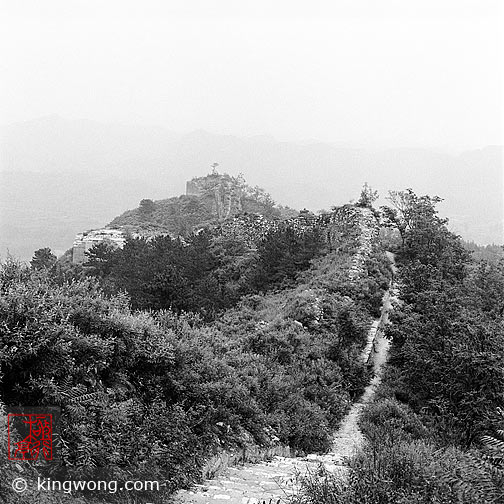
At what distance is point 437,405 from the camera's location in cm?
1116

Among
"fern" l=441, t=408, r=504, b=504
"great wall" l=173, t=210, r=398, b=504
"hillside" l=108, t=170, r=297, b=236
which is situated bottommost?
"great wall" l=173, t=210, r=398, b=504

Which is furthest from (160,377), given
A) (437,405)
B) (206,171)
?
(206,171)

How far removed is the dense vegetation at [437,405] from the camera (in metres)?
4.96

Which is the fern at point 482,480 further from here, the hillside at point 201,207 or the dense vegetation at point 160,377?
the hillside at point 201,207

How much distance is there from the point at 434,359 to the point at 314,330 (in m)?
4.26

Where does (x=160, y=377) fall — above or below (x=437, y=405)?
above

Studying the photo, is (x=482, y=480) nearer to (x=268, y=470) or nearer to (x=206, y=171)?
(x=268, y=470)

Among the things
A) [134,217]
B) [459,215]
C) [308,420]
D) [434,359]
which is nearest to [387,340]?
[434,359]

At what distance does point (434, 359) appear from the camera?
40.6ft

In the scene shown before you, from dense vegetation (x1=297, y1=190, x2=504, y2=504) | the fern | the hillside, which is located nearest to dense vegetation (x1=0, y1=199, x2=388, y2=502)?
dense vegetation (x1=297, y1=190, x2=504, y2=504)

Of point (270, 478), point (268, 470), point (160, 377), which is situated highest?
point (160, 377)

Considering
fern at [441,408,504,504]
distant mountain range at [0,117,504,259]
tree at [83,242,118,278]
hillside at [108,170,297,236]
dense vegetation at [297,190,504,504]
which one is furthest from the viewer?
distant mountain range at [0,117,504,259]

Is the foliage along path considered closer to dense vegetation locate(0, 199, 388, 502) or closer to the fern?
dense vegetation locate(0, 199, 388, 502)

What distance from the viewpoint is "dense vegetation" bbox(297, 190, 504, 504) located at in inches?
195
